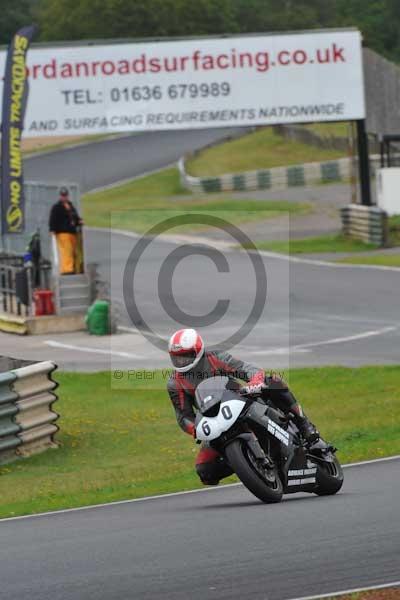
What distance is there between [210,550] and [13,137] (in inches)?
902

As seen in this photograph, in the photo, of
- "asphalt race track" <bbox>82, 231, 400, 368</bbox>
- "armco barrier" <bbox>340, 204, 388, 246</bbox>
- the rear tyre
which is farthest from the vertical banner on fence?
the rear tyre

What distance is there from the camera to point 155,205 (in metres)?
54.7

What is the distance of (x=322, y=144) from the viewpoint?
66125 millimetres

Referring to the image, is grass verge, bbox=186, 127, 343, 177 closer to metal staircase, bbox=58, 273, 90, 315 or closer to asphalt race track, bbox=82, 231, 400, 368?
asphalt race track, bbox=82, 231, 400, 368

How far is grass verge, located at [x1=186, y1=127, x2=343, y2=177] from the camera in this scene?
63.2 meters

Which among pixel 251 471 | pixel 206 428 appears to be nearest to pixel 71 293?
pixel 206 428

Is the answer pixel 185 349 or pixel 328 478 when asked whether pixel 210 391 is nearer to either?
pixel 185 349

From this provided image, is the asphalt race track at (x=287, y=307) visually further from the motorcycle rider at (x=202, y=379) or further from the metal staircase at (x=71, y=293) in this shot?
the motorcycle rider at (x=202, y=379)

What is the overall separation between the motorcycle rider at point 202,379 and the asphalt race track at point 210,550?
1.11ft

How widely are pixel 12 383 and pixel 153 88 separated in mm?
24856

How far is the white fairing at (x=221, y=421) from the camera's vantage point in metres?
9.40

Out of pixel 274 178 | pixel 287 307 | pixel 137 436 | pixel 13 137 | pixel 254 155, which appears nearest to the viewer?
pixel 137 436

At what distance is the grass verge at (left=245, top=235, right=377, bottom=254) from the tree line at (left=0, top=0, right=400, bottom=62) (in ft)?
179

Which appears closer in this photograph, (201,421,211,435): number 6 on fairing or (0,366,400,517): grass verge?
(201,421,211,435): number 6 on fairing
